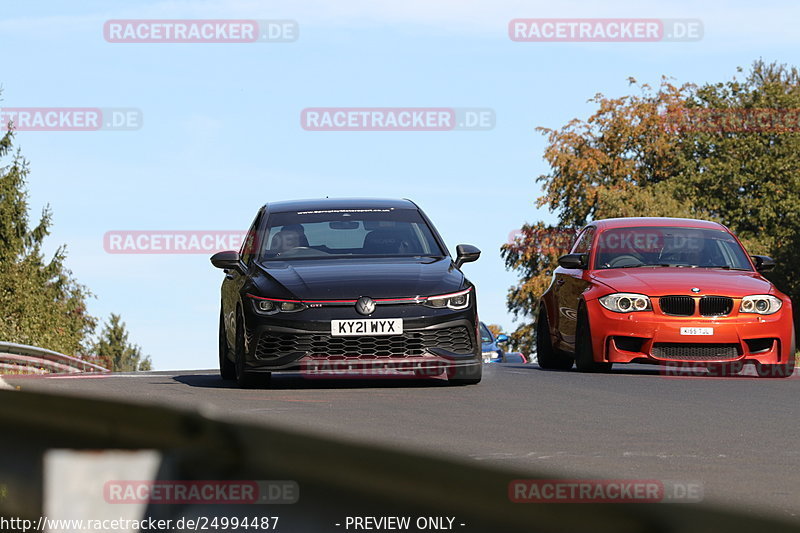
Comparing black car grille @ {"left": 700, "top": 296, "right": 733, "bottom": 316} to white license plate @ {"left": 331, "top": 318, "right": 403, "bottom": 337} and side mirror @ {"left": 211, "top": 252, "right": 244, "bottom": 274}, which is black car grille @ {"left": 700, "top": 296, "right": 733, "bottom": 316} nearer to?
white license plate @ {"left": 331, "top": 318, "right": 403, "bottom": 337}

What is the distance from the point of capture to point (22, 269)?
58781mm

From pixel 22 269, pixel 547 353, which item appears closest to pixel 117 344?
pixel 22 269

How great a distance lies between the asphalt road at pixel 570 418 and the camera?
686 cm

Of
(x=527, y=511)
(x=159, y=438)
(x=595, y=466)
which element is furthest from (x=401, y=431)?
(x=527, y=511)

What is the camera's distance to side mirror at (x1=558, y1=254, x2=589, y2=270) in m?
17.0

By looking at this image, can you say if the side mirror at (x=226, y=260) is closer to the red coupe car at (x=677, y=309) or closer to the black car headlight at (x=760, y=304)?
the red coupe car at (x=677, y=309)

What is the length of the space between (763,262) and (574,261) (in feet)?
7.37

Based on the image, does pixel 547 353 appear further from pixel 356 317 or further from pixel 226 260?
pixel 356 317

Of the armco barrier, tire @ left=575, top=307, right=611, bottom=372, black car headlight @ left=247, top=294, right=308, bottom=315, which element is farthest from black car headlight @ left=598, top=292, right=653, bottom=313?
the armco barrier

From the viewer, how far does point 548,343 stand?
18.4 meters

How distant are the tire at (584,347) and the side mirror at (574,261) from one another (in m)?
0.71

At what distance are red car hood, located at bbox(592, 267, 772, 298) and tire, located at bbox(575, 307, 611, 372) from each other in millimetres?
474

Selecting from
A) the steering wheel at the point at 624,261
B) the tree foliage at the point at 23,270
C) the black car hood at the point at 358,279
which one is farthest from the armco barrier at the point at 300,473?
the tree foliage at the point at 23,270

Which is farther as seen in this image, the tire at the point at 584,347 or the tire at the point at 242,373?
the tire at the point at 584,347
